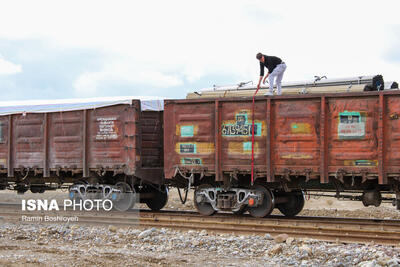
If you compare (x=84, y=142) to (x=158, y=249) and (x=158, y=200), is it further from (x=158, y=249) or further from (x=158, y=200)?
(x=158, y=249)

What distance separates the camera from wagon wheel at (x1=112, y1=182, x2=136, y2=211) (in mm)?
13523

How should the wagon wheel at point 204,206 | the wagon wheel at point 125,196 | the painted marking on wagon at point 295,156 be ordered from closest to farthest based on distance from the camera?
the painted marking on wagon at point 295,156 → the wagon wheel at point 204,206 → the wagon wheel at point 125,196

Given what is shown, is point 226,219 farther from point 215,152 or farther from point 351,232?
point 351,232

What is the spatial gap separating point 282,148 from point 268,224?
1823mm

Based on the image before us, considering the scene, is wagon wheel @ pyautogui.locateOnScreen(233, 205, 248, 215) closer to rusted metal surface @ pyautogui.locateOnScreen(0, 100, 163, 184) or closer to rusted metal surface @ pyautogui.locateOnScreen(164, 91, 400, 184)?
rusted metal surface @ pyautogui.locateOnScreen(164, 91, 400, 184)

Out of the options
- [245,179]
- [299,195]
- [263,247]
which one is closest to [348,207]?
[299,195]

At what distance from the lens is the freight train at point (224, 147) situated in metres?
10.9

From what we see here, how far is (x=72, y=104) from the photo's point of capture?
14156 millimetres

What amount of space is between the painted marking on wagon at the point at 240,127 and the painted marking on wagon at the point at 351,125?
6.17ft

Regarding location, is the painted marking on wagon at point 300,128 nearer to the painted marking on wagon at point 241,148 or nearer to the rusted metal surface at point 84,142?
the painted marking on wagon at point 241,148

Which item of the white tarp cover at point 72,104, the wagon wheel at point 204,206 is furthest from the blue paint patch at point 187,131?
the white tarp cover at point 72,104

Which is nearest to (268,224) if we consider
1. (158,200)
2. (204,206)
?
(204,206)

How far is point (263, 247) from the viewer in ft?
29.7

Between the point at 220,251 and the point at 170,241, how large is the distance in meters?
1.19
